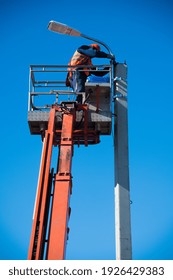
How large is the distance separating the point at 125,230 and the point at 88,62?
14.9 feet

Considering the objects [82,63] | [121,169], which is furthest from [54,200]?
[82,63]

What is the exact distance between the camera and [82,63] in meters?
12.0

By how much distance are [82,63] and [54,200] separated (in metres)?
4.37

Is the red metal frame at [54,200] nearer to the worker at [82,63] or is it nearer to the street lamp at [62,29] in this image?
the worker at [82,63]

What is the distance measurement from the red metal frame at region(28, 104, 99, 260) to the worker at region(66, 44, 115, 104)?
1418 mm

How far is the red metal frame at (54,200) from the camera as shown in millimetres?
8453

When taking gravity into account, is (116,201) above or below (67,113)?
below

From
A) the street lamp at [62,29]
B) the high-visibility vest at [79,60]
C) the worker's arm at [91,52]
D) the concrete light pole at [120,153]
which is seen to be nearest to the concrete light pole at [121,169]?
the concrete light pole at [120,153]
